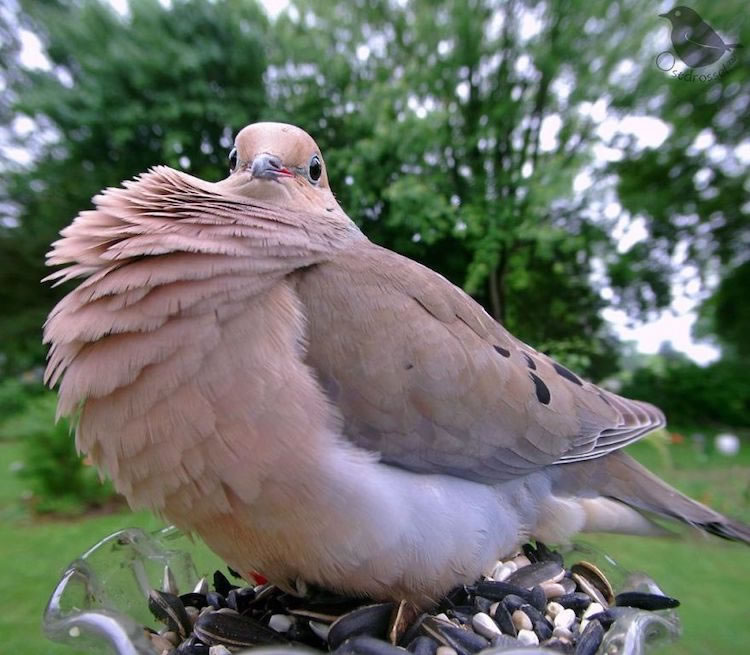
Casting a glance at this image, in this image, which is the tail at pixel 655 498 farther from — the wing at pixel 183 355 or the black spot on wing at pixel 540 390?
the wing at pixel 183 355

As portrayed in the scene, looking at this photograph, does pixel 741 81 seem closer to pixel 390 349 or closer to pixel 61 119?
pixel 390 349

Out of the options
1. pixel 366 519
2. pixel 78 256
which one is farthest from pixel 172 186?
pixel 366 519

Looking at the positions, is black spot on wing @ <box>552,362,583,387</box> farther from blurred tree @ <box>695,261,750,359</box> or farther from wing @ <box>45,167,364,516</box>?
blurred tree @ <box>695,261,750,359</box>

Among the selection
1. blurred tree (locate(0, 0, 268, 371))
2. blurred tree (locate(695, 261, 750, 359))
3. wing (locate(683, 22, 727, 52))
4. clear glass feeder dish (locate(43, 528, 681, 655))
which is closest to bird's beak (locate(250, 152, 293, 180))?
clear glass feeder dish (locate(43, 528, 681, 655))

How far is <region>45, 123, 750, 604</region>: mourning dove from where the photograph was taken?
930 millimetres

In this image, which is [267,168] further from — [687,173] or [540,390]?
[687,173]

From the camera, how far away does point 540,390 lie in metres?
1.36

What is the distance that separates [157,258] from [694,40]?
2868 millimetres

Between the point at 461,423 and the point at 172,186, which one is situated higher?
the point at 172,186

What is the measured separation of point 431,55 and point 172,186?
3.32 m

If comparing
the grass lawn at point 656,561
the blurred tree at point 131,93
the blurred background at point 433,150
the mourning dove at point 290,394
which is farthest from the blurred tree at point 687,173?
the mourning dove at point 290,394

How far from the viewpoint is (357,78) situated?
3645mm

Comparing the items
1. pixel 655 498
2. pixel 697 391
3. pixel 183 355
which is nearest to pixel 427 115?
pixel 655 498

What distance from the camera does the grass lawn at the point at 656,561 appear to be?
293 centimetres
